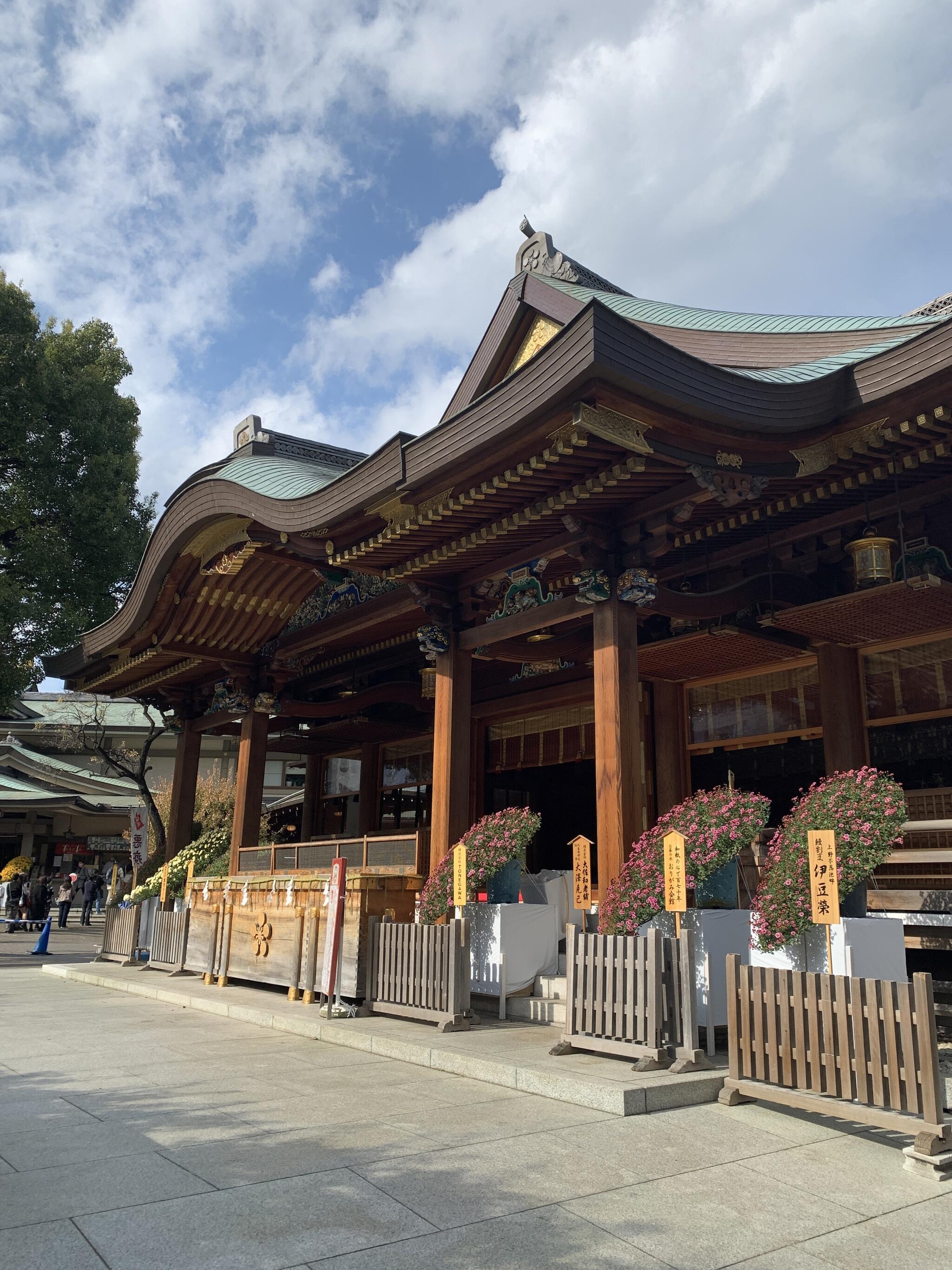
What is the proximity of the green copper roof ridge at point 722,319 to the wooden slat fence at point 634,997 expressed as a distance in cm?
537

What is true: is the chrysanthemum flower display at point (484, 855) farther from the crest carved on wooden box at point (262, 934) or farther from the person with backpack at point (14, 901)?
the person with backpack at point (14, 901)

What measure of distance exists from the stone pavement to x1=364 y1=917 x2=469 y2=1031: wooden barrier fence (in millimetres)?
1211

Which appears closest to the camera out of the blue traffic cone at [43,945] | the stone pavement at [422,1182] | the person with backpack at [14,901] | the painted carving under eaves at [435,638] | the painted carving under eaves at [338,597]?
the stone pavement at [422,1182]

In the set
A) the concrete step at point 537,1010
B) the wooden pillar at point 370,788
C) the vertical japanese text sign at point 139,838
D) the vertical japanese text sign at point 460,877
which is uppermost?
the wooden pillar at point 370,788

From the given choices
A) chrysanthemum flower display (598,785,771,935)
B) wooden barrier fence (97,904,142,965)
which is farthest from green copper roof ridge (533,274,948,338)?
wooden barrier fence (97,904,142,965)

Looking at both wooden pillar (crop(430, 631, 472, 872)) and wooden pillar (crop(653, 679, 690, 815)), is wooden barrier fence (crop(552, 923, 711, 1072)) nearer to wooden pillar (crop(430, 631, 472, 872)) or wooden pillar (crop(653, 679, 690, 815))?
wooden pillar (crop(430, 631, 472, 872))

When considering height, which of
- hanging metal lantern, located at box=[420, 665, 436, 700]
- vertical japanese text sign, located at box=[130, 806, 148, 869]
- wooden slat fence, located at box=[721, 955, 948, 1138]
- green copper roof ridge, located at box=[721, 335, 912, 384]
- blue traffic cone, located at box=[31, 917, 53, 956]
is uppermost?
green copper roof ridge, located at box=[721, 335, 912, 384]

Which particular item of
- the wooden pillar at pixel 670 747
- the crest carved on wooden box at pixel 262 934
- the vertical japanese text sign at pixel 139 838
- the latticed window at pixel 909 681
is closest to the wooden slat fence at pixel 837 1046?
the latticed window at pixel 909 681

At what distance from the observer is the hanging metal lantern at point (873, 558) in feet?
25.0

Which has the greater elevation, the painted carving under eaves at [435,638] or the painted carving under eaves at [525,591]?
the painted carving under eaves at [525,591]

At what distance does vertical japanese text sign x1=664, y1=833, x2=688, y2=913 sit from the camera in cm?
584

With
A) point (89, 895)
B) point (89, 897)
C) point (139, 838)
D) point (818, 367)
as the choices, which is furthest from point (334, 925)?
point (89, 895)

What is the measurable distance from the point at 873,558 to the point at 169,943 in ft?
32.4

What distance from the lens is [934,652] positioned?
8828mm
